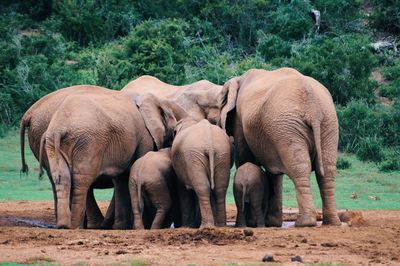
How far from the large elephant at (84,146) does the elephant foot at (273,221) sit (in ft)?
5.42

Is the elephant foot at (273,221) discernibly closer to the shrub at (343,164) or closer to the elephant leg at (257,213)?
the elephant leg at (257,213)

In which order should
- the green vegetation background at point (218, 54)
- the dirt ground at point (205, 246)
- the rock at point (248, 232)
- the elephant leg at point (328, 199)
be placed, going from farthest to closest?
the green vegetation background at point (218, 54) → the elephant leg at point (328, 199) → the rock at point (248, 232) → the dirt ground at point (205, 246)

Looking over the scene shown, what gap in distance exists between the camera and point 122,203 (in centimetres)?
1471

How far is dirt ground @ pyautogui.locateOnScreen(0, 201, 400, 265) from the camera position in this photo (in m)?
10.6

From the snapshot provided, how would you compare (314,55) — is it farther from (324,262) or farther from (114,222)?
(324,262)

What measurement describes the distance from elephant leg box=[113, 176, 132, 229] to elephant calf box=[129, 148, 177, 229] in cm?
54

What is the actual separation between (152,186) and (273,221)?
61.4 inches

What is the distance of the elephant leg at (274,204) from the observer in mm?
14469

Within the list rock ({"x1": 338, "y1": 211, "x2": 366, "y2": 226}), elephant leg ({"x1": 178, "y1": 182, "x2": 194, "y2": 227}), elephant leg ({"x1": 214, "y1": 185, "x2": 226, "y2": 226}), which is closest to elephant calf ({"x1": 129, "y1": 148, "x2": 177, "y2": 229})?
elephant leg ({"x1": 178, "y1": 182, "x2": 194, "y2": 227})

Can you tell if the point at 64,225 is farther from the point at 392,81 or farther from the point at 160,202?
the point at 392,81

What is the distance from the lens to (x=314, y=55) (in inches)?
928

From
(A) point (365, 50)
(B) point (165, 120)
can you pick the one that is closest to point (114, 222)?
(B) point (165, 120)

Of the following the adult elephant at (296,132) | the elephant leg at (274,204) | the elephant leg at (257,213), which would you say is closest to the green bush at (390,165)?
the elephant leg at (274,204)

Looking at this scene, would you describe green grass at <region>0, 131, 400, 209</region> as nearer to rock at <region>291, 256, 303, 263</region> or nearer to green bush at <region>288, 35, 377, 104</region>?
green bush at <region>288, 35, 377, 104</region>
